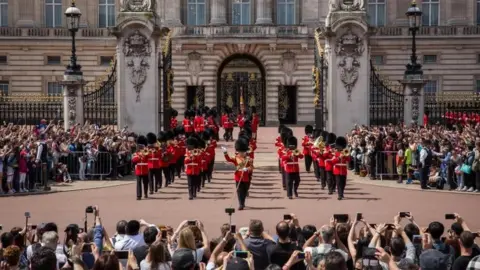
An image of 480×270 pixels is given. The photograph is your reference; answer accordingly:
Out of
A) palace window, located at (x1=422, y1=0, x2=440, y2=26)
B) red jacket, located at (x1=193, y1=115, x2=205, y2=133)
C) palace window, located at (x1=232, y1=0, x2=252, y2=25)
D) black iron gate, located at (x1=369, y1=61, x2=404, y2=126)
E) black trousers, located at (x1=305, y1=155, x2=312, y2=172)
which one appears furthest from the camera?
palace window, located at (x1=422, y1=0, x2=440, y2=26)

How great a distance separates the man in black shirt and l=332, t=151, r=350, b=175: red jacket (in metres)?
10.2

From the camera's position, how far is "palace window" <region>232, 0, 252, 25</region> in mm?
45844

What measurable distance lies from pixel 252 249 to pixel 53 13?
39992 millimetres

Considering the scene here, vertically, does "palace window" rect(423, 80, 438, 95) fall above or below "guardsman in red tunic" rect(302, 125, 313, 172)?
above

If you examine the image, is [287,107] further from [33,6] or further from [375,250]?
[375,250]

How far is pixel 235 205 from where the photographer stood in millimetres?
18062

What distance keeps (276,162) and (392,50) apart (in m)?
20.9

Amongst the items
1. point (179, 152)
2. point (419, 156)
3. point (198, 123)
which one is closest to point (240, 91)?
point (198, 123)

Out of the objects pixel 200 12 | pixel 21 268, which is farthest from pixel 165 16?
pixel 21 268

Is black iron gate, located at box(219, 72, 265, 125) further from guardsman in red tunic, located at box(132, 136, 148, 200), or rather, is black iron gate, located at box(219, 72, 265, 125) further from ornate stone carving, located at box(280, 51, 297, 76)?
guardsman in red tunic, located at box(132, 136, 148, 200)

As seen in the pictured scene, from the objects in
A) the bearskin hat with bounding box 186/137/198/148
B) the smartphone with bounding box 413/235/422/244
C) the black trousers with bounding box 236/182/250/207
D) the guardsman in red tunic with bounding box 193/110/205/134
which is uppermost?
the guardsman in red tunic with bounding box 193/110/205/134

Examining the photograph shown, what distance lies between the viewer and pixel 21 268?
8.16 m

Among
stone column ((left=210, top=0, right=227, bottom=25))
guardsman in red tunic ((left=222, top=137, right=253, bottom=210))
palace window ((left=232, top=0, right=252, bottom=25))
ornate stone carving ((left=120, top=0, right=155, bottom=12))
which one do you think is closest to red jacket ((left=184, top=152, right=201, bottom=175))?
guardsman in red tunic ((left=222, top=137, right=253, bottom=210))

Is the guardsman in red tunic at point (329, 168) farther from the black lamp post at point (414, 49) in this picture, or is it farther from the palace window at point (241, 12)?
the palace window at point (241, 12)
